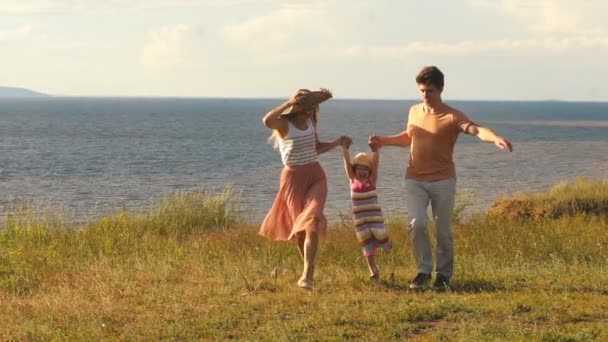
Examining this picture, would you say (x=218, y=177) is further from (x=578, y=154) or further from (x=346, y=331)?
(x=346, y=331)

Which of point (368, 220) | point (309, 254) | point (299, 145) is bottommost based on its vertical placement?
point (309, 254)

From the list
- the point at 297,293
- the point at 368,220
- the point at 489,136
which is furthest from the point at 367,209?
the point at 489,136

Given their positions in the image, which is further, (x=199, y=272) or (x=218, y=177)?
(x=218, y=177)

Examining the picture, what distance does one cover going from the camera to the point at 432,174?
327 inches

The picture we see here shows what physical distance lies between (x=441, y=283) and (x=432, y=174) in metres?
1.08

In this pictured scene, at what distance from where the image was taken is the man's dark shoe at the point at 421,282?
8.07 m

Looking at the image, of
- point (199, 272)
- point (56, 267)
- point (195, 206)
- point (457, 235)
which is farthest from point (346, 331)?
Answer: point (195, 206)

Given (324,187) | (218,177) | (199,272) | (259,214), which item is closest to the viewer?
(324,187)

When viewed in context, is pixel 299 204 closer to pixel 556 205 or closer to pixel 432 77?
pixel 432 77

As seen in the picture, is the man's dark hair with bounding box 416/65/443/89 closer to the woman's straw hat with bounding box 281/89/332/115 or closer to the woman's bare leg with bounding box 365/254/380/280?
the woman's straw hat with bounding box 281/89/332/115

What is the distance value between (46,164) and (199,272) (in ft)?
143

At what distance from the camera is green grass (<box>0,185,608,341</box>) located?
6.62 meters

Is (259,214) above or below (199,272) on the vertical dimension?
below

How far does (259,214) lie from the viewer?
2700cm
